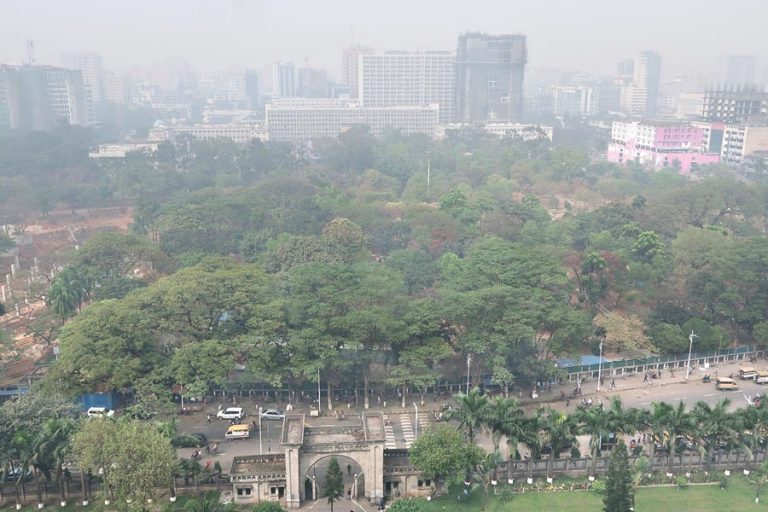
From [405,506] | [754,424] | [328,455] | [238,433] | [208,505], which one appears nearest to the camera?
[208,505]

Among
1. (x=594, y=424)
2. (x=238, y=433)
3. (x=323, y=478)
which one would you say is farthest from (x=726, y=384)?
(x=238, y=433)

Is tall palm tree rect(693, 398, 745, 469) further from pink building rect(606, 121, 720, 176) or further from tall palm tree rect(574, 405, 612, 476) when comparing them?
pink building rect(606, 121, 720, 176)

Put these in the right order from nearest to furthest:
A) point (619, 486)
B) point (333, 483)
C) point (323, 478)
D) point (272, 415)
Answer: point (619, 486) < point (333, 483) < point (323, 478) < point (272, 415)

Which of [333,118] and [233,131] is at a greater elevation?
[333,118]

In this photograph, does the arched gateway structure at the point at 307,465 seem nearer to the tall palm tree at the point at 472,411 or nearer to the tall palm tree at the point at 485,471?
the tall palm tree at the point at 472,411

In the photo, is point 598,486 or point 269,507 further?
point 598,486

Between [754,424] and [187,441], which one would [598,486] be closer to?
[754,424]

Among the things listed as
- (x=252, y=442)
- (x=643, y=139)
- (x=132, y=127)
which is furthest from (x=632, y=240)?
(x=132, y=127)

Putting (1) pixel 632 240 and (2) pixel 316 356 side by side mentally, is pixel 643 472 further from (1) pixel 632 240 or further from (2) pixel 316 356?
(1) pixel 632 240
